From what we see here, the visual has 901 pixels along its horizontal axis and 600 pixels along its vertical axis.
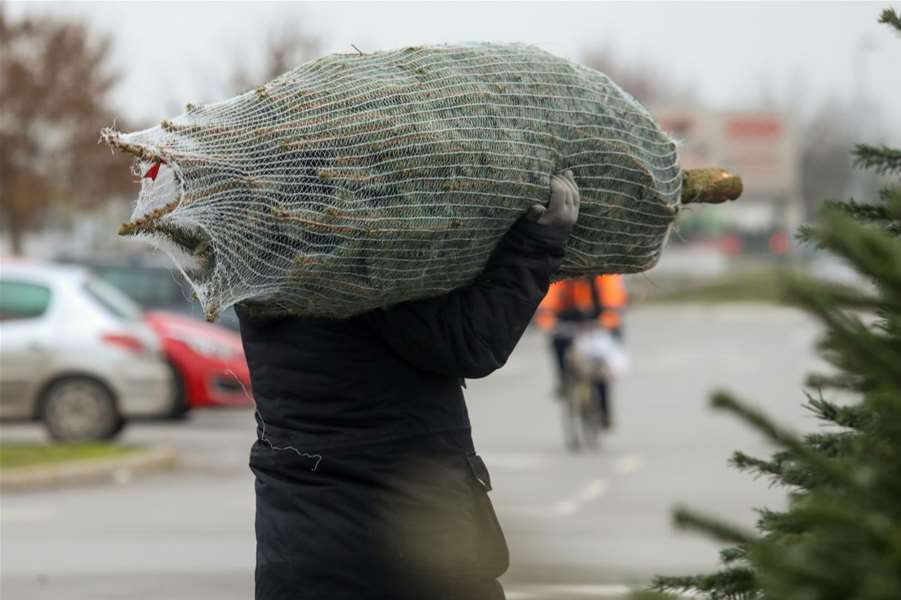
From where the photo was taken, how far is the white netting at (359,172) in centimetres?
339

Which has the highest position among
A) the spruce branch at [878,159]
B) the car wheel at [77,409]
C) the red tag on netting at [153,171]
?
the car wheel at [77,409]

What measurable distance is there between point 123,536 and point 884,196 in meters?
7.93

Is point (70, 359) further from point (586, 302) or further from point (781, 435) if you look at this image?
point (781, 435)

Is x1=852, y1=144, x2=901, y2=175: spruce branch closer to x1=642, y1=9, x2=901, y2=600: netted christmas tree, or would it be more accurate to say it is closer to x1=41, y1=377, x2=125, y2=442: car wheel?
x1=642, y1=9, x2=901, y2=600: netted christmas tree

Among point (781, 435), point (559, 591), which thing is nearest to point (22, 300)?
point (559, 591)

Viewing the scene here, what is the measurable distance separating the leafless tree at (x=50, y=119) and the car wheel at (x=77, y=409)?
1357 centimetres

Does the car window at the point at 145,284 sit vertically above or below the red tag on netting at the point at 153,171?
above

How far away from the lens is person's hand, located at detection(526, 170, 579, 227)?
A: 140 inches

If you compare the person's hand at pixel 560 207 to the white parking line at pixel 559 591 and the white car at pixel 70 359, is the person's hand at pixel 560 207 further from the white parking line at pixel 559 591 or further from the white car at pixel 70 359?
the white car at pixel 70 359

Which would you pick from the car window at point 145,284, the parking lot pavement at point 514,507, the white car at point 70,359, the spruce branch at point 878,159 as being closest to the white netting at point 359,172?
the parking lot pavement at point 514,507

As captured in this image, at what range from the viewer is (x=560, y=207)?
357 cm

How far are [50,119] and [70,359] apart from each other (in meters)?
14.9

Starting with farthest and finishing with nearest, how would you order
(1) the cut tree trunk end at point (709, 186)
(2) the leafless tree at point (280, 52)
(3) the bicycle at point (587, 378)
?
(2) the leafless tree at point (280, 52) → (3) the bicycle at point (587, 378) → (1) the cut tree trunk end at point (709, 186)

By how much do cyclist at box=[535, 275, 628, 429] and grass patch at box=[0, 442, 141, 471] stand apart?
4.13 m
